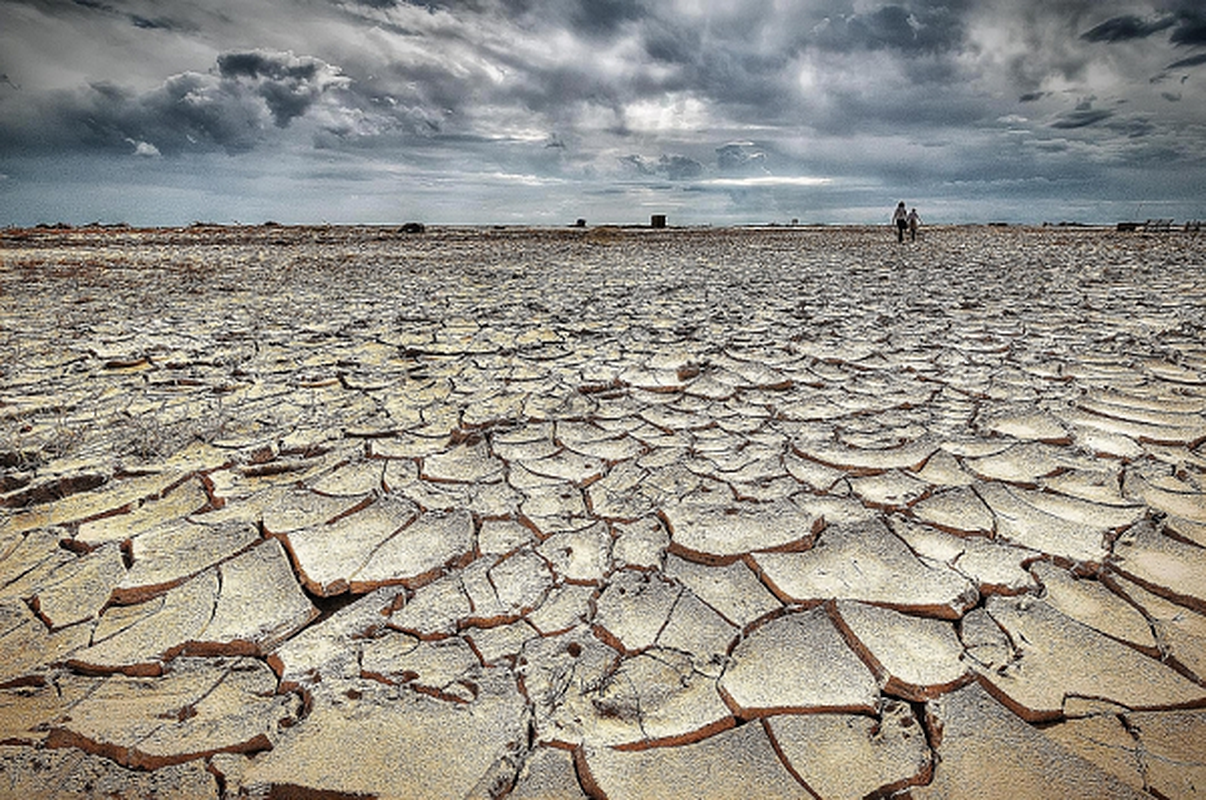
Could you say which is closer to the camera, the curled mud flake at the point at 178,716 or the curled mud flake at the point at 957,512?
the curled mud flake at the point at 178,716

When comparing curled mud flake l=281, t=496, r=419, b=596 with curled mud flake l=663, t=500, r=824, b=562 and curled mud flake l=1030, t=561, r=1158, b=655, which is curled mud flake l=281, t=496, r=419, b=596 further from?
curled mud flake l=1030, t=561, r=1158, b=655

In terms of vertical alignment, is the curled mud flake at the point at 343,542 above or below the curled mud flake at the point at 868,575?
below

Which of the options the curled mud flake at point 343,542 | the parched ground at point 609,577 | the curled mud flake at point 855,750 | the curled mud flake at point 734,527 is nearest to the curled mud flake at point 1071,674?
the parched ground at point 609,577

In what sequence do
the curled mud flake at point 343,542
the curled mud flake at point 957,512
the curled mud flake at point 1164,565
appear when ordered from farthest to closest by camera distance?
the curled mud flake at point 957,512 < the curled mud flake at point 343,542 < the curled mud flake at point 1164,565

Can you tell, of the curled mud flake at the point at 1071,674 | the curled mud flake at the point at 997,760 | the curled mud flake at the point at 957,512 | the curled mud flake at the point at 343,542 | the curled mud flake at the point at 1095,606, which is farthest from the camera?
the curled mud flake at the point at 957,512

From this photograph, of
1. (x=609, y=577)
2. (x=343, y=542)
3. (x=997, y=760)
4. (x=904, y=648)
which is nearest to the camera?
(x=997, y=760)

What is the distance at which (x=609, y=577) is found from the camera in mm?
1484

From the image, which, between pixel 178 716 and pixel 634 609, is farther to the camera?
pixel 634 609

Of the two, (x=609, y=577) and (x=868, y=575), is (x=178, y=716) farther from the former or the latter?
(x=868, y=575)

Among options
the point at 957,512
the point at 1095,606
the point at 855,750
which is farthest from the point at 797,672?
the point at 957,512

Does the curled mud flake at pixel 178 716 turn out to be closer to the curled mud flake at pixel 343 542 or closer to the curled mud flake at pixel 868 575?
the curled mud flake at pixel 343 542

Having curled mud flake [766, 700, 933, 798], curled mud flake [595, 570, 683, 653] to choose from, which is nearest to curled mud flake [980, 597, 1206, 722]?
curled mud flake [766, 700, 933, 798]

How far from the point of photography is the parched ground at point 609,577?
101cm

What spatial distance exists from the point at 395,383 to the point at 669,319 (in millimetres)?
2625
